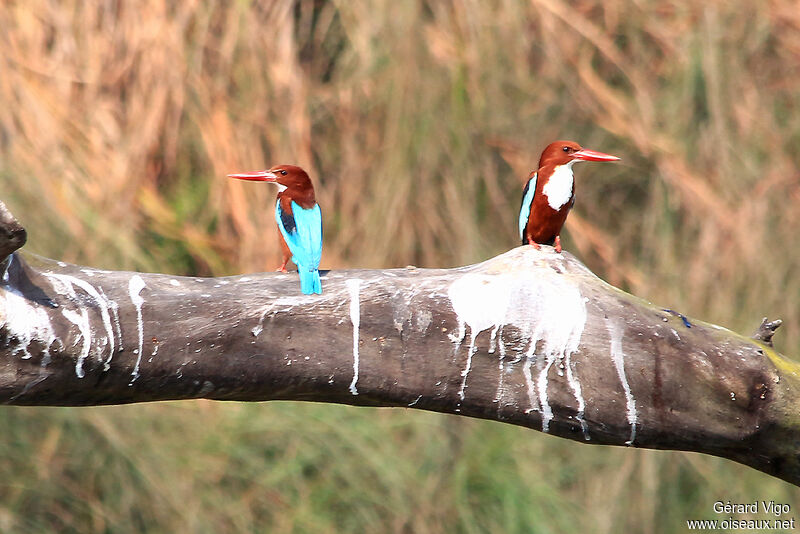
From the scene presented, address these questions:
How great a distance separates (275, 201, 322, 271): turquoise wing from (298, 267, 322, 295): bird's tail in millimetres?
35

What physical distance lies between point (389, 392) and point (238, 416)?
3093mm

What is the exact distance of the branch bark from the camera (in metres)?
2.37

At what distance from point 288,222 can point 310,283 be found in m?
0.58

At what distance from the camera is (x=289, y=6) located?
6117 millimetres

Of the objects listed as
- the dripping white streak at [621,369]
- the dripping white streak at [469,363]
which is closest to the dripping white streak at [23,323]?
the dripping white streak at [469,363]

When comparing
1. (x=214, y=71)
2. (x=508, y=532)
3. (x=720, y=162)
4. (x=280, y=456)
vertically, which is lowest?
(x=508, y=532)

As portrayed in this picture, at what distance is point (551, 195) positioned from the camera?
10.3ft

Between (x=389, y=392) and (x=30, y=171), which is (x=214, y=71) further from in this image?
(x=389, y=392)

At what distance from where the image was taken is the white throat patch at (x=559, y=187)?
3115mm

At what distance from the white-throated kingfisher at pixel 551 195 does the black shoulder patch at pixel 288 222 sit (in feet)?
2.21

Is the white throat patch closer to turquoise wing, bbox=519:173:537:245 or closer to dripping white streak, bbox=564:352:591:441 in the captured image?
turquoise wing, bbox=519:173:537:245

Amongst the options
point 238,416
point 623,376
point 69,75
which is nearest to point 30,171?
point 69,75

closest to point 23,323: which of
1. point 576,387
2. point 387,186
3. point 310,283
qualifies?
point 310,283

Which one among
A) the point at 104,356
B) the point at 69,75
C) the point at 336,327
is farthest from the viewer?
the point at 69,75
